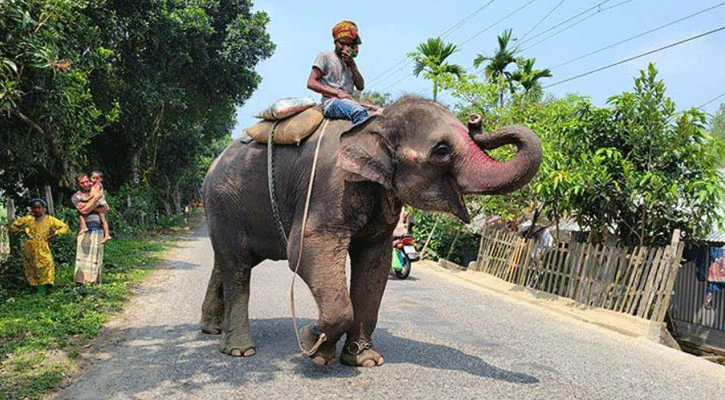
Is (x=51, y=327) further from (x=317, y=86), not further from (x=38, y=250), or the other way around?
(x=317, y=86)

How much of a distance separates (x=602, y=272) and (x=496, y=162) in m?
6.33

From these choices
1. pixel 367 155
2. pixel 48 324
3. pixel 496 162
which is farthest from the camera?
pixel 48 324

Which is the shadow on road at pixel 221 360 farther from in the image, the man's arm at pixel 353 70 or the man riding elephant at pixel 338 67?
the man's arm at pixel 353 70

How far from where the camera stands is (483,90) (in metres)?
14.9

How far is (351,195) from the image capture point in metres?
4.41

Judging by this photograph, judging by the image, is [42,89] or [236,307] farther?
[42,89]

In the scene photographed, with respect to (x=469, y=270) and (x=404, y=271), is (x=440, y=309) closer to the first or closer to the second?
(x=404, y=271)

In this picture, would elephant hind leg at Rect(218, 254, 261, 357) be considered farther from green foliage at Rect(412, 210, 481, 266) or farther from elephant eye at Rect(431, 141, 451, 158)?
green foliage at Rect(412, 210, 481, 266)

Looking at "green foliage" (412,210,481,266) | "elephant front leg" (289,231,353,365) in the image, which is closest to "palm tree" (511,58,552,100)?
"green foliage" (412,210,481,266)

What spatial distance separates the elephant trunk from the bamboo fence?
536 centimetres

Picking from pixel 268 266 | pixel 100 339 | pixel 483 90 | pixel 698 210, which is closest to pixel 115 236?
pixel 268 266

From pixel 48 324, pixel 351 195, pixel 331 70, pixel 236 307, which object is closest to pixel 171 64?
pixel 48 324

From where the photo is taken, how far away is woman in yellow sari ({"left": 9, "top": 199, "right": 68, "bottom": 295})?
819 cm

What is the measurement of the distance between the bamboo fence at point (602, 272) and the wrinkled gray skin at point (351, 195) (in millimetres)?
5091
